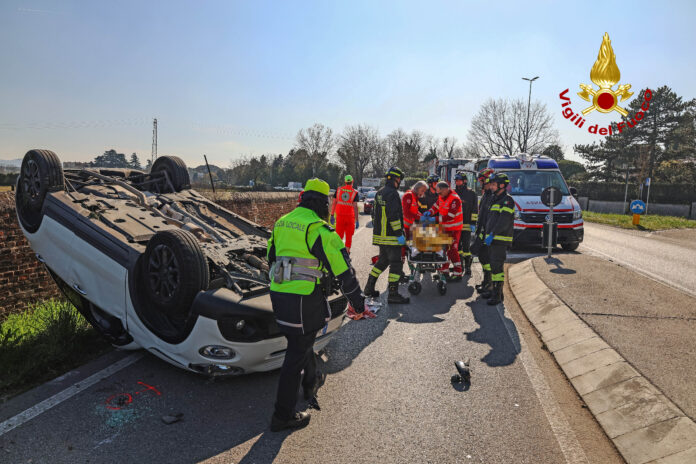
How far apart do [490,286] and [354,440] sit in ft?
17.3

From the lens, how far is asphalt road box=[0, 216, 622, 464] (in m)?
3.22

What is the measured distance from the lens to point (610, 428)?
3.63 m

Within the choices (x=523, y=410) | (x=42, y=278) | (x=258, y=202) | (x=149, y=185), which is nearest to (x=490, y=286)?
(x=523, y=410)

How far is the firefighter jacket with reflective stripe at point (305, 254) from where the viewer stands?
3.51 metres

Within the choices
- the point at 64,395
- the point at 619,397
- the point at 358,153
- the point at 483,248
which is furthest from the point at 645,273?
the point at 358,153

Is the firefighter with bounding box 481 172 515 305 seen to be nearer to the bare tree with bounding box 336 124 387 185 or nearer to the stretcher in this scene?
the stretcher

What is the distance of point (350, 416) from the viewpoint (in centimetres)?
375

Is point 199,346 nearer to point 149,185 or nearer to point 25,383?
point 25,383

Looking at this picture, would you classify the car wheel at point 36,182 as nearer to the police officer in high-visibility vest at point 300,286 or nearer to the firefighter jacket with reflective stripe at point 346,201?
the police officer in high-visibility vest at point 300,286

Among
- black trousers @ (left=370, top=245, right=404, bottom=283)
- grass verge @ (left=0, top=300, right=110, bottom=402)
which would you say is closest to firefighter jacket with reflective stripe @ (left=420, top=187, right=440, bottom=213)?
black trousers @ (left=370, top=245, right=404, bottom=283)

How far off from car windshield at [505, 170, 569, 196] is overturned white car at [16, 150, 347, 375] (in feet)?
31.9

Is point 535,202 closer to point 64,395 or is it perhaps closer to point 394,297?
point 394,297

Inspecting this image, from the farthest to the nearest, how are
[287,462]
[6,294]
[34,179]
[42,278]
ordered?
[42,278] → [6,294] → [34,179] → [287,462]

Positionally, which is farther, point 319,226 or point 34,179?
point 34,179
